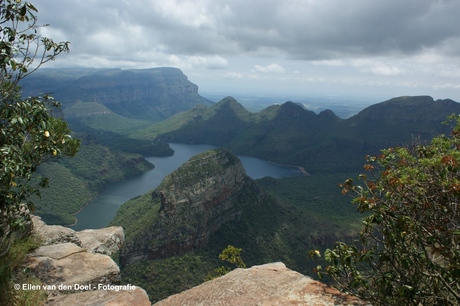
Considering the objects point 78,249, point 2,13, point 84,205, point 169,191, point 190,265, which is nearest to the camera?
point 2,13

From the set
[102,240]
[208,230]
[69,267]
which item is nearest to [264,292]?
[69,267]

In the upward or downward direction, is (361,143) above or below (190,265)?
above

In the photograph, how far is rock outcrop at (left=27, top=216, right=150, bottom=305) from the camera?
9156mm

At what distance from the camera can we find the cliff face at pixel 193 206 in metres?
64.9

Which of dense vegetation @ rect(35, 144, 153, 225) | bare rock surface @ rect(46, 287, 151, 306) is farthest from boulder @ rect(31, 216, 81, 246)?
dense vegetation @ rect(35, 144, 153, 225)

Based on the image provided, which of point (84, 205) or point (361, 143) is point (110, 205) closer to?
point (84, 205)

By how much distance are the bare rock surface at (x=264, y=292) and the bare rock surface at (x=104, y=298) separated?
97cm

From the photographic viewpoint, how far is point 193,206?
74688 mm

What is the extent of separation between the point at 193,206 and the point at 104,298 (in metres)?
66.5

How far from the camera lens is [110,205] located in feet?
432

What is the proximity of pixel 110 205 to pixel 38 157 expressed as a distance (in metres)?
133

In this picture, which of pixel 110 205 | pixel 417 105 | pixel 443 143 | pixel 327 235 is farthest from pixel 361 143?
pixel 443 143

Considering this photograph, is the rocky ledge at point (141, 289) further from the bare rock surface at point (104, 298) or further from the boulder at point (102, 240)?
the boulder at point (102, 240)

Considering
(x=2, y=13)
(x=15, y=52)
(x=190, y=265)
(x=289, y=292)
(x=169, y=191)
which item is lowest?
(x=190, y=265)
